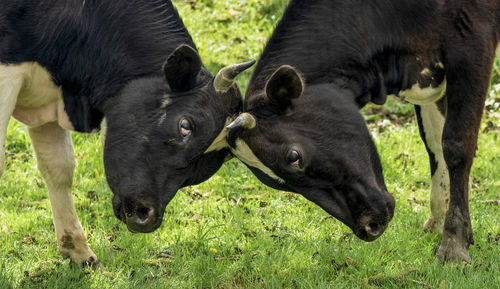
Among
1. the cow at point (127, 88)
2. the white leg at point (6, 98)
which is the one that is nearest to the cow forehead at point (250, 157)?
the cow at point (127, 88)

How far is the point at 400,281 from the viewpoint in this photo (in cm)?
522

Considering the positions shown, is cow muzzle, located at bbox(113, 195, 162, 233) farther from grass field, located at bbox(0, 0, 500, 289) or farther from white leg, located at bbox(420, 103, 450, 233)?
white leg, located at bbox(420, 103, 450, 233)

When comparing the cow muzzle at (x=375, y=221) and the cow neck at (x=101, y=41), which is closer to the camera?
the cow muzzle at (x=375, y=221)

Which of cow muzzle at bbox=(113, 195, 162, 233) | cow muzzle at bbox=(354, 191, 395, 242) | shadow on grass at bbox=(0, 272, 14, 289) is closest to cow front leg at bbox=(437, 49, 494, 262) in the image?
cow muzzle at bbox=(354, 191, 395, 242)

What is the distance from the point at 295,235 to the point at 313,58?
1430mm

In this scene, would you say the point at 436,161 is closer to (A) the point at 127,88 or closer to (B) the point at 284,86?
(B) the point at 284,86

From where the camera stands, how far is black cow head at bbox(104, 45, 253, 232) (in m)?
5.02

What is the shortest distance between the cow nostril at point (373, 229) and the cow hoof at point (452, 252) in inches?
29.1

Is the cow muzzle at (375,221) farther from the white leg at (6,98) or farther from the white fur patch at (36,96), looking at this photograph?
the white leg at (6,98)

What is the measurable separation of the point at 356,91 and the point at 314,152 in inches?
25.9

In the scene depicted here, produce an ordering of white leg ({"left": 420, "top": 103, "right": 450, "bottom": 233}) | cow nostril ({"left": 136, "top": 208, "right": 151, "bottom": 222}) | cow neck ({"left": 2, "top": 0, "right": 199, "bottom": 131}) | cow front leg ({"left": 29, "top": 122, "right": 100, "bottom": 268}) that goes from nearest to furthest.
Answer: cow nostril ({"left": 136, "top": 208, "right": 151, "bottom": 222}) < cow neck ({"left": 2, "top": 0, "right": 199, "bottom": 131}) < cow front leg ({"left": 29, "top": 122, "right": 100, "bottom": 268}) < white leg ({"left": 420, "top": 103, "right": 450, "bottom": 233})

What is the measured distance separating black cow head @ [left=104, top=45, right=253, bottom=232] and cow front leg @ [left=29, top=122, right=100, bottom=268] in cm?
91

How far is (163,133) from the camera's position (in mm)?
5031

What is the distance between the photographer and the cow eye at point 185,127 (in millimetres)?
5008
